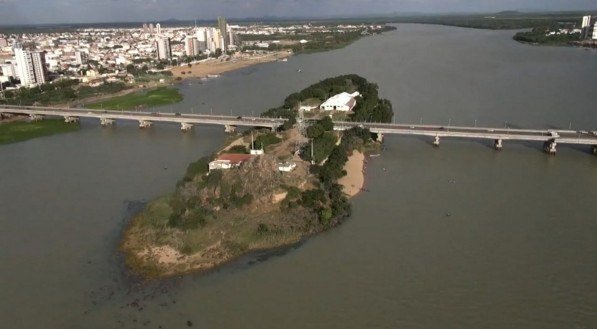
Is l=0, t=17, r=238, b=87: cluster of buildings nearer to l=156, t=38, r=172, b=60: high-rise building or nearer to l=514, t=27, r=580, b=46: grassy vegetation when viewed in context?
l=156, t=38, r=172, b=60: high-rise building

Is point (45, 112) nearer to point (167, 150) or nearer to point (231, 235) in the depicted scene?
point (167, 150)

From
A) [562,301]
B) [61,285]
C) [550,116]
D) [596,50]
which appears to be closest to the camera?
[562,301]

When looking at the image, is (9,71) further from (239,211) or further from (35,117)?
(239,211)

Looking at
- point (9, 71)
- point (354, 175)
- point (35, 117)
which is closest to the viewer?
point (354, 175)

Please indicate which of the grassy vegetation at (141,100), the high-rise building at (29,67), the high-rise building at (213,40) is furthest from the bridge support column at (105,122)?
the high-rise building at (213,40)

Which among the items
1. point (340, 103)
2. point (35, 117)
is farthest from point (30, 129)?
point (340, 103)

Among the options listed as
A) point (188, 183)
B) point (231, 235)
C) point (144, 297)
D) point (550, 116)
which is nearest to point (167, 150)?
point (188, 183)
